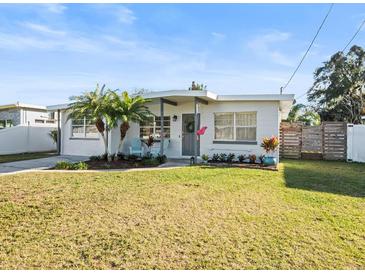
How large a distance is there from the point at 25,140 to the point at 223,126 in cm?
1410

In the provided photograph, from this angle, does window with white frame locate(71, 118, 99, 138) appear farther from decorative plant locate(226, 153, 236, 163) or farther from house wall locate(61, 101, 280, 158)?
decorative plant locate(226, 153, 236, 163)

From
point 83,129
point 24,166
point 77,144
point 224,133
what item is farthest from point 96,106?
point 224,133

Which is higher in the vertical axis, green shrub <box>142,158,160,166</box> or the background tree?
the background tree

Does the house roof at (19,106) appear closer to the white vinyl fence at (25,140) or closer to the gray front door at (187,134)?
the white vinyl fence at (25,140)

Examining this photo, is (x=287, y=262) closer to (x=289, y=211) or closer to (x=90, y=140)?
(x=289, y=211)

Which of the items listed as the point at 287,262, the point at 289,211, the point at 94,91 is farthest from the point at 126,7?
the point at 287,262

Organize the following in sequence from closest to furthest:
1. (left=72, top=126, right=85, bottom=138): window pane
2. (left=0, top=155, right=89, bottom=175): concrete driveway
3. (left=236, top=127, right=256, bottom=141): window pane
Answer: (left=0, top=155, right=89, bottom=175): concrete driveway < (left=236, top=127, right=256, bottom=141): window pane < (left=72, top=126, right=85, bottom=138): window pane

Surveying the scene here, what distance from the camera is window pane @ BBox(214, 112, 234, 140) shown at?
11.8 metres

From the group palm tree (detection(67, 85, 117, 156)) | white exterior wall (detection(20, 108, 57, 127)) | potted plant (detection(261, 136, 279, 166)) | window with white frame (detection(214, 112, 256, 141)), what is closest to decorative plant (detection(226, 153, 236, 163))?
window with white frame (detection(214, 112, 256, 141))

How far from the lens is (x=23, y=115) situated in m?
19.1

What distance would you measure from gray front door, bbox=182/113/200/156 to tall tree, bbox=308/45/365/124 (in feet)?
61.8

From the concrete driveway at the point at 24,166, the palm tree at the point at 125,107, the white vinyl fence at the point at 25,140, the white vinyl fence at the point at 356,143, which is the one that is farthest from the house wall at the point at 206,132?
the white vinyl fence at the point at 356,143

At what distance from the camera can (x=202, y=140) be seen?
40.2 feet

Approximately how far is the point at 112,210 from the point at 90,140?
10138 mm
